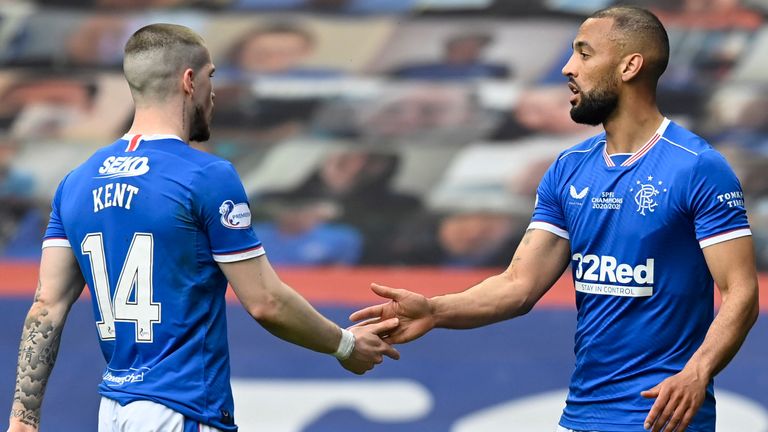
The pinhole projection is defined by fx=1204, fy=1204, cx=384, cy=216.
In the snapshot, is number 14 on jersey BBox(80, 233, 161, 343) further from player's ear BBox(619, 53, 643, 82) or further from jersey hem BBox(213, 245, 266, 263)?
player's ear BBox(619, 53, 643, 82)

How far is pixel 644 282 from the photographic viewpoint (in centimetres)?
375

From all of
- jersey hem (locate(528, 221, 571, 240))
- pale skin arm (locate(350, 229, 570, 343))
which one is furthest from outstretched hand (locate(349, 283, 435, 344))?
jersey hem (locate(528, 221, 571, 240))

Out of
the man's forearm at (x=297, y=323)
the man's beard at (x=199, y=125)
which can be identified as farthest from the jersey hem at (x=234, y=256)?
the man's beard at (x=199, y=125)

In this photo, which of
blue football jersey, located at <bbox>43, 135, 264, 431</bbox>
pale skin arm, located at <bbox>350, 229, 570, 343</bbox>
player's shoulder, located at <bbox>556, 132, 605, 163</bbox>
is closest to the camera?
blue football jersey, located at <bbox>43, 135, 264, 431</bbox>

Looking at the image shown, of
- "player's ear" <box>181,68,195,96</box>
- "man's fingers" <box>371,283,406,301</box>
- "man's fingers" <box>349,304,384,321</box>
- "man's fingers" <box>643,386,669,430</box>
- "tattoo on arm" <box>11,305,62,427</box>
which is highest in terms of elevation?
"player's ear" <box>181,68,195,96</box>

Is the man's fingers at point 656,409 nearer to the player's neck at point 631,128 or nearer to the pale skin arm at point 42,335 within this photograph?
the player's neck at point 631,128

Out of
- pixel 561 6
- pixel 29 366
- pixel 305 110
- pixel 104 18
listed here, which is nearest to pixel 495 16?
pixel 561 6

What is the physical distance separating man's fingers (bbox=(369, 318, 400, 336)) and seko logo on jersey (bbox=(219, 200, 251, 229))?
2.76 ft

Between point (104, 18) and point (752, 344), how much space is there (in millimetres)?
4443

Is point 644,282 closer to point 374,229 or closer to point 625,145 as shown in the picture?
point 625,145

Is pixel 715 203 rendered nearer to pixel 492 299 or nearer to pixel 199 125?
pixel 492 299

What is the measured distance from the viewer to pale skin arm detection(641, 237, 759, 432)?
3.52m

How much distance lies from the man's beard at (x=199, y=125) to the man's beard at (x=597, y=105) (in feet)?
4.03

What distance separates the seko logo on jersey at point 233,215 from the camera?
3.51 meters
